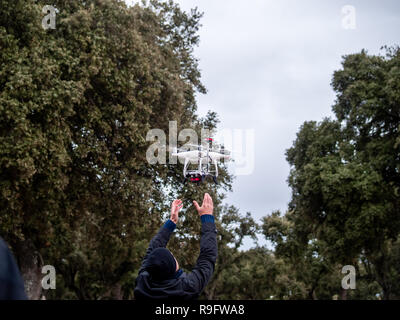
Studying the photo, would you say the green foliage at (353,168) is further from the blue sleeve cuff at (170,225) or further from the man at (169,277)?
the man at (169,277)

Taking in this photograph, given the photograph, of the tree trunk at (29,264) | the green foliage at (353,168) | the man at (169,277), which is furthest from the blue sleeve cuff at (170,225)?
A: the green foliage at (353,168)

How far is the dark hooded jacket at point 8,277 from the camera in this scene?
143 centimetres

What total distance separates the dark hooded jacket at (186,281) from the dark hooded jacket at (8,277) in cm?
212

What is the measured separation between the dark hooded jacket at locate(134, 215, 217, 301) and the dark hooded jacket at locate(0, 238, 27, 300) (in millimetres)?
2121

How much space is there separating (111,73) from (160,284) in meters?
14.9

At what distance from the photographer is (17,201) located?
15680 mm

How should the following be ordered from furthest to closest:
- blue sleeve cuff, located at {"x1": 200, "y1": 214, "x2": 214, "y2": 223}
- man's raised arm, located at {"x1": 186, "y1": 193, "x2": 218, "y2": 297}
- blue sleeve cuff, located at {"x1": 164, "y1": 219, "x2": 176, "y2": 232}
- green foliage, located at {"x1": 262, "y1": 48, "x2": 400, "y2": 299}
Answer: green foliage, located at {"x1": 262, "y1": 48, "x2": 400, "y2": 299}
blue sleeve cuff, located at {"x1": 164, "y1": 219, "x2": 176, "y2": 232}
blue sleeve cuff, located at {"x1": 200, "y1": 214, "x2": 214, "y2": 223}
man's raised arm, located at {"x1": 186, "y1": 193, "x2": 218, "y2": 297}

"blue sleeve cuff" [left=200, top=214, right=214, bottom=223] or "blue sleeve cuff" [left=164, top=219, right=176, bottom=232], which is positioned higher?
"blue sleeve cuff" [left=200, top=214, right=214, bottom=223]

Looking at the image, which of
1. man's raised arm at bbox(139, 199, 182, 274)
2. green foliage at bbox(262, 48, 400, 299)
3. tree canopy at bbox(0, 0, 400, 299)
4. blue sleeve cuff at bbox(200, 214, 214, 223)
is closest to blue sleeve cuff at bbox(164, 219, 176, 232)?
A: man's raised arm at bbox(139, 199, 182, 274)

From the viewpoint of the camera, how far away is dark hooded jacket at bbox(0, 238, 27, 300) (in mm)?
1434

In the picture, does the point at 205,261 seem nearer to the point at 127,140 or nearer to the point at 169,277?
the point at 169,277

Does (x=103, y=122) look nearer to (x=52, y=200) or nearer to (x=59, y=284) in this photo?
(x=52, y=200)

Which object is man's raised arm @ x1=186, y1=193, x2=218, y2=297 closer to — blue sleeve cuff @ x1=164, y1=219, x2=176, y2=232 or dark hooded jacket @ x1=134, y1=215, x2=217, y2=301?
dark hooded jacket @ x1=134, y1=215, x2=217, y2=301

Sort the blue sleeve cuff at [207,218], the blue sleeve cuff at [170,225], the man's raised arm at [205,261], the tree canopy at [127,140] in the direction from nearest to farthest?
the man's raised arm at [205,261] → the blue sleeve cuff at [207,218] → the blue sleeve cuff at [170,225] → the tree canopy at [127,140]
